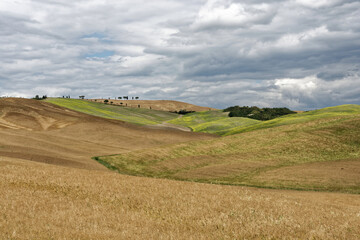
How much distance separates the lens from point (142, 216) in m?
14.1

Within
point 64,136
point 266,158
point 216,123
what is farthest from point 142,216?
point 216,123

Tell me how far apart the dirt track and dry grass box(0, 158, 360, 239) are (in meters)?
25.6

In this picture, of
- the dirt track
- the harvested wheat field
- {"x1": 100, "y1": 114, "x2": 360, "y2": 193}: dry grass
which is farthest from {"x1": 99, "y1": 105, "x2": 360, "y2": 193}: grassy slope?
the harvested wheat field

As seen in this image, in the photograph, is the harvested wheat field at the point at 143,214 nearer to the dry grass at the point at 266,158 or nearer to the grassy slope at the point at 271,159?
the grassy slope at the point at 271,159

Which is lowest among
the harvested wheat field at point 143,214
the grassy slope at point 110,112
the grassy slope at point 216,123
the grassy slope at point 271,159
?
the grassy slope at point 271,159

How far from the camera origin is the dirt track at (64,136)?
47.7m

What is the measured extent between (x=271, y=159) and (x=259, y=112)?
98775 mm

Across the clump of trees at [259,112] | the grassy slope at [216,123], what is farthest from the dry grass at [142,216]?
the clump of trees at [259,112]

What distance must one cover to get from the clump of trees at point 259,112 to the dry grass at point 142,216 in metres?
125

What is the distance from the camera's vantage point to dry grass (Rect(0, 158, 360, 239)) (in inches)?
447

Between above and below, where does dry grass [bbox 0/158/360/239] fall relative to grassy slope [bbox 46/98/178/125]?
below

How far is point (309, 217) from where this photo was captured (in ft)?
51.6

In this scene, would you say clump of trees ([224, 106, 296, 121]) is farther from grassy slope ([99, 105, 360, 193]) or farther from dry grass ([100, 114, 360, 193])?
grassy slope ([99, 105, 360, 193])

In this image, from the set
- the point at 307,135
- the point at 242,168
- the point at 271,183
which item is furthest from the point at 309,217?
the point at 307,135
